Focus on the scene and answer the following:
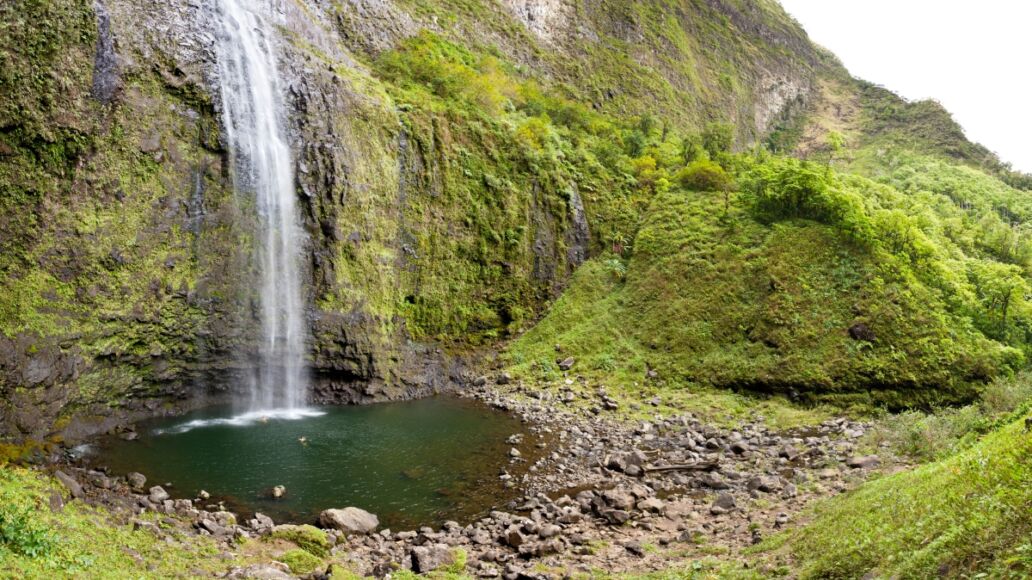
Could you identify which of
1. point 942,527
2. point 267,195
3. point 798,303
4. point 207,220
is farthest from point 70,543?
point 798,303

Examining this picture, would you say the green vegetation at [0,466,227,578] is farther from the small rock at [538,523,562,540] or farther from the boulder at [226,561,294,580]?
the small rock at [538,523,562,540]

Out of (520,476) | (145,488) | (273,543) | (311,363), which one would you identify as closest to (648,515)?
(520,476)

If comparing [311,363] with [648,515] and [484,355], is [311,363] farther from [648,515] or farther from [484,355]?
[648,515]

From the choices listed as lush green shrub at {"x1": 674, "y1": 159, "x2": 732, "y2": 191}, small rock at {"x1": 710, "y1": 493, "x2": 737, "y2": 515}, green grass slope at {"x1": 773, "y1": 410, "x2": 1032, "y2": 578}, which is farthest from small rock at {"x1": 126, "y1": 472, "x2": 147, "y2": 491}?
lush green shrub at {"x1": 674, "y1": 159, "x2": 732, "y2": 191}

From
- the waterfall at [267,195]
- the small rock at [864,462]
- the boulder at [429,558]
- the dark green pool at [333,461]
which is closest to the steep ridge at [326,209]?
the waterfall at [267,195]

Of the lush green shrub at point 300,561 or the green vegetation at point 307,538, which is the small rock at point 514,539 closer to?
the green vegetation at point 307,538

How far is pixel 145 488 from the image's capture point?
13875mm

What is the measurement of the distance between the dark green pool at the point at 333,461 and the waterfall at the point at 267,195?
7.39ft

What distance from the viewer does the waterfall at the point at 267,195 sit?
2273 centimetres

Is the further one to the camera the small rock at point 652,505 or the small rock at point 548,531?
the small rock at point 652,505

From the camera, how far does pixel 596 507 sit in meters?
13.6

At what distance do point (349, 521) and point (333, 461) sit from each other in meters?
4.83

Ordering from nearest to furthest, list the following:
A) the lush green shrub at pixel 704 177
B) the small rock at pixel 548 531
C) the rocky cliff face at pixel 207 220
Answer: the small rock at pixel 548 531 → the rocky cliff face at pixel 207 220 → the lush green shrub at pixel 704 177

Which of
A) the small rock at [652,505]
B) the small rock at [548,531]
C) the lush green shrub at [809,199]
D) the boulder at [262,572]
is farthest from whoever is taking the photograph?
the lush green shrub at [809,199]
